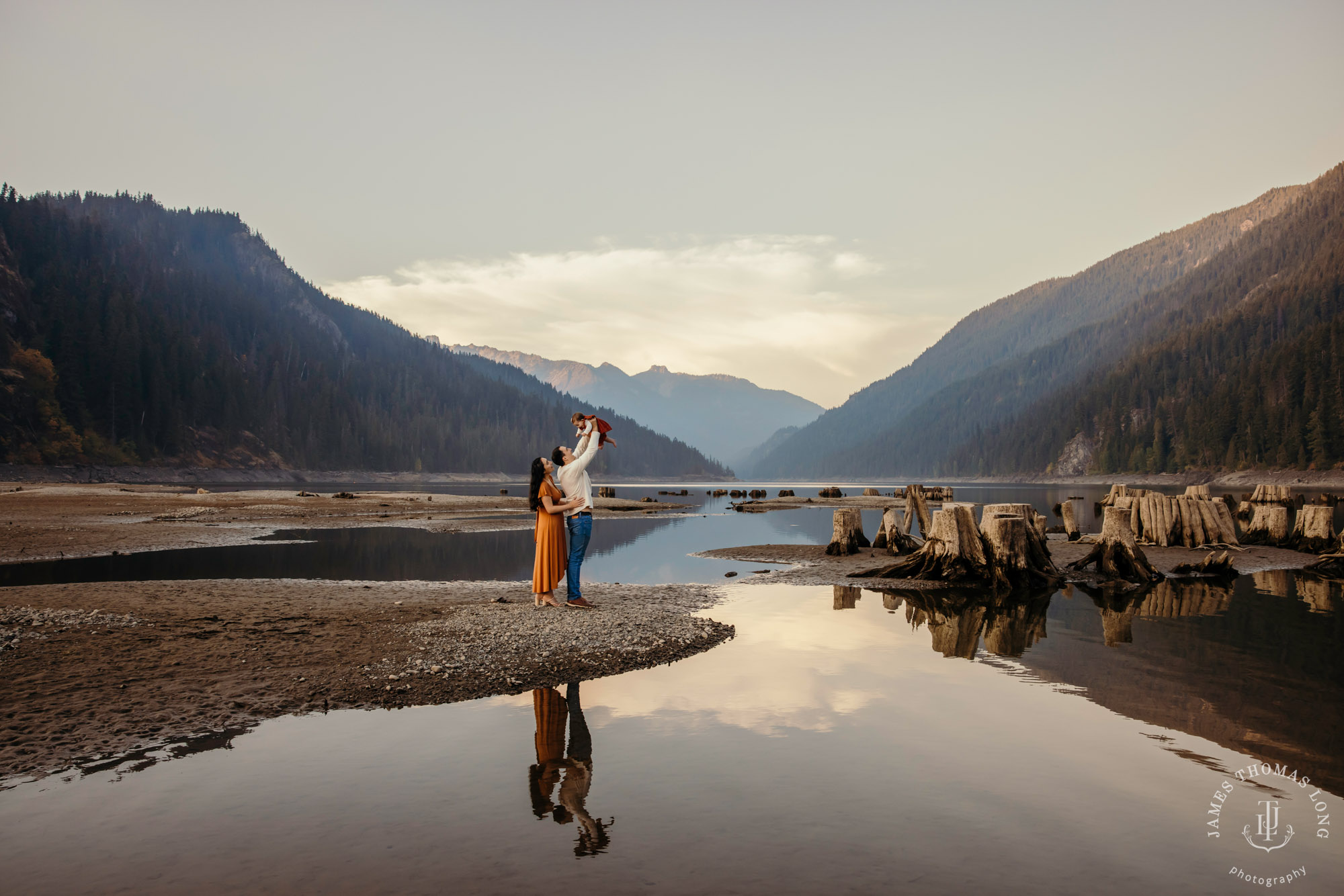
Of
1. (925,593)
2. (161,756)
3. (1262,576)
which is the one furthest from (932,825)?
(1262,576)

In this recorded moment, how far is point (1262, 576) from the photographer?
23750 millimetres

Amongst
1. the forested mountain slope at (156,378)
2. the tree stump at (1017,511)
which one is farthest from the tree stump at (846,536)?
the forested mountain slope at (156,378)

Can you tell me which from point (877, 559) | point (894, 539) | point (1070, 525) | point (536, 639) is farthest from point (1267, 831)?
point (1070, 525)

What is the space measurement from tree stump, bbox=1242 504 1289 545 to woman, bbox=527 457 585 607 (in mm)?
31688

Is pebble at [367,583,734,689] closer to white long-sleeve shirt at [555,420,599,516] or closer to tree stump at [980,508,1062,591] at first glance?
white long-sleeve shirt at [555,420,599,516]

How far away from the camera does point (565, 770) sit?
289 inches

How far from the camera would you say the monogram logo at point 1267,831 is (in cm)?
603

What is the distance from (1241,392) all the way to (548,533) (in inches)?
6130

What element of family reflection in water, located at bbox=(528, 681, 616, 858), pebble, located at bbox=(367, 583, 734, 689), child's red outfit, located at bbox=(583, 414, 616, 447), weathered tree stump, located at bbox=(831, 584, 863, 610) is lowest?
weathered tree stump, located at bbox=(831, 584, 863, 610)

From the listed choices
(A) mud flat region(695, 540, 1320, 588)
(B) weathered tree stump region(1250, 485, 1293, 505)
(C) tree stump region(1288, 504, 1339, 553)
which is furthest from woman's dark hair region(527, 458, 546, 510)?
(B) weathered tree stump region(1250, 485, 1293, 505)

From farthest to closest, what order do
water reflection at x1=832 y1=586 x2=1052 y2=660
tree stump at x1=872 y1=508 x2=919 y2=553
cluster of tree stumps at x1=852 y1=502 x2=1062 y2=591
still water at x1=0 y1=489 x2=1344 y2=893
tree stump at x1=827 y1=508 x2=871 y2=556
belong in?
tree stump at x1=872 y1=508 x2=919 y2=553 < tree stump at x1=827 y1=508 x2=871 y2=556 < cluster of tree stumps at x1=852 y1=502 x2=1062 y2=591 < water reflection at x1=832 y1=586 x2=1052 y2=660 < still water at x1=0 y1=489 x2=1344 y2=893

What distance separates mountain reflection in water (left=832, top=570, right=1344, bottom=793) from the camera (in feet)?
29.5

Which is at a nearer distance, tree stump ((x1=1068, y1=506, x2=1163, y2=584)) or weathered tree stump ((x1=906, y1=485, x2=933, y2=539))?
tree stump ((x1=1068, y1=506, x2=1163, y2=584))

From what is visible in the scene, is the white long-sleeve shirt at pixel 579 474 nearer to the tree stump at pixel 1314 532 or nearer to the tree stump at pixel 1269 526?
the tree stump at pixel 1314 532
